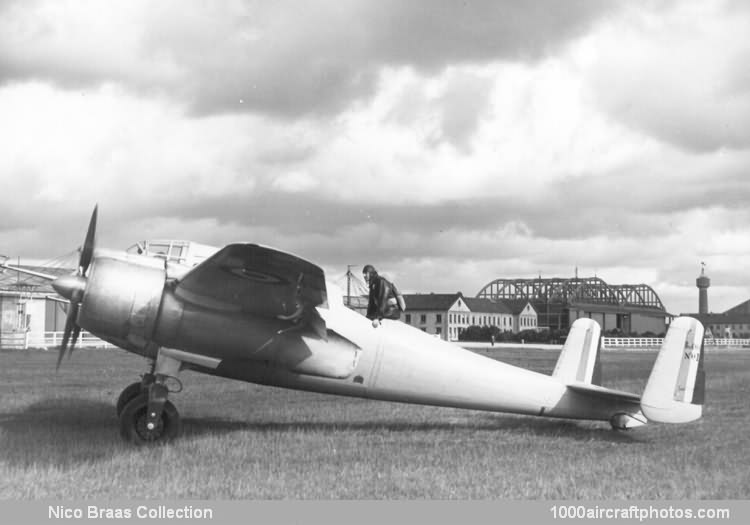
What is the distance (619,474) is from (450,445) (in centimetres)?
252

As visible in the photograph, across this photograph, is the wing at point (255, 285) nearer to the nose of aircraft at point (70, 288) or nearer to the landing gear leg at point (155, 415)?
the landing gear leg at point (155, 415)

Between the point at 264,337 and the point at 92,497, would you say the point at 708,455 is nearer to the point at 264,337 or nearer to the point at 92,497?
the point at 264,337

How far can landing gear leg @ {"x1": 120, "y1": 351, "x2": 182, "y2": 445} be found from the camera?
9797 millimetres

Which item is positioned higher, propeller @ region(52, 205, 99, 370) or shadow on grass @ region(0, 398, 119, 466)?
propeller @ region(52, 205, 99, 370)

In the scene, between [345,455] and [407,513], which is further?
[345,455]

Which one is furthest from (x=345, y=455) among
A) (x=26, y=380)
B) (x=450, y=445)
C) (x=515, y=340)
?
(x=515, y=340)

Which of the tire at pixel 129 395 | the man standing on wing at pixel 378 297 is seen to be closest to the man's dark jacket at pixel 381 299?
the man standing on wing at pixel 378 297

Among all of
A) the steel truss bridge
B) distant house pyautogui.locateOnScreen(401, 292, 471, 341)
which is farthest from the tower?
distant house pyautogui.locateOnScreen(401, 292, 471, 341)

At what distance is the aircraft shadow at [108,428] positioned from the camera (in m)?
9.45

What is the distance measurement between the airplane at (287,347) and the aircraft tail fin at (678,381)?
1 cm

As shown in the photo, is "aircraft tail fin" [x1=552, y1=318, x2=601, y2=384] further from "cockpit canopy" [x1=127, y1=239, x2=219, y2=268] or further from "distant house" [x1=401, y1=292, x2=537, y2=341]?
"distant house" [x1=401, y1=292, x2=537, y2=341]

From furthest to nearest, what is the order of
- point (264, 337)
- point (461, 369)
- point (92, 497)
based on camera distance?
1. point (461, 369)
2. point (264, 337)
3. point (92, 497)

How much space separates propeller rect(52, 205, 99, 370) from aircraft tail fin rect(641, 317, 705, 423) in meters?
7.85

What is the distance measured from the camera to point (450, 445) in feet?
34.1
